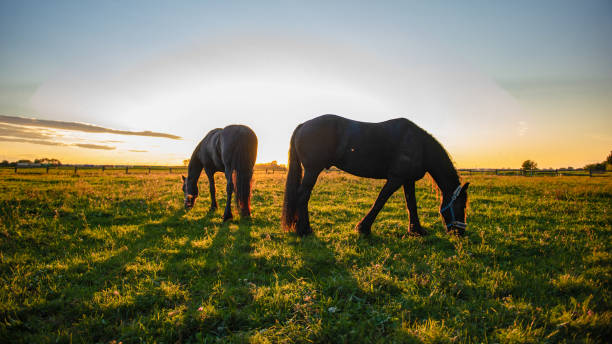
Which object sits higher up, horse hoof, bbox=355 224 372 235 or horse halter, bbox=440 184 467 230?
horse halter, bbox=440 184 467 230

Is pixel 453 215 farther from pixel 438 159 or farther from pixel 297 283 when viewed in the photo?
pixel 297 283

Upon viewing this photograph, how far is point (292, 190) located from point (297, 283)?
264 cm

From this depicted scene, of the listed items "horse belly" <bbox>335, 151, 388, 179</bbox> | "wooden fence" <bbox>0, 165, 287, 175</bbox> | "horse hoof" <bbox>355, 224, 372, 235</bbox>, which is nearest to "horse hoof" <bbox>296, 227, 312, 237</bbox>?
"horse hoof" <bbox>355, 224, 372, 235</bbox>

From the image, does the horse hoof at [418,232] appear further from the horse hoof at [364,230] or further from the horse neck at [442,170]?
the horse hoof at [364,230]

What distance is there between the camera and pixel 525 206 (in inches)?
348

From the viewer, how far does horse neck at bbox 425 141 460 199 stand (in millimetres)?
5586

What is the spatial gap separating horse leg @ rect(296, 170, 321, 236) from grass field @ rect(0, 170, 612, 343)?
364 mm

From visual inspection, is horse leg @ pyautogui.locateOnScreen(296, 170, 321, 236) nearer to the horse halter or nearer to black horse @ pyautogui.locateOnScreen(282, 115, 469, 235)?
black horse @ pyautogui.locateOnScreen(282, 115, 469, 235)

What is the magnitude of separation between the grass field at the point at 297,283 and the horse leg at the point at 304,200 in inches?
14.3

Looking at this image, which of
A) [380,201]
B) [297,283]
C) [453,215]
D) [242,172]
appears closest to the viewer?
[297,283]

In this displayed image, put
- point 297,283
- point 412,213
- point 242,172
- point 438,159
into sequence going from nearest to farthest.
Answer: point 297,283
point 438,159
point 412,213
point 242,172

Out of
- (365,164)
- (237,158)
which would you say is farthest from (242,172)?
(365,164)

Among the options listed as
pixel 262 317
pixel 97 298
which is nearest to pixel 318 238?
pixel 262 317

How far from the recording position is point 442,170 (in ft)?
18.4
